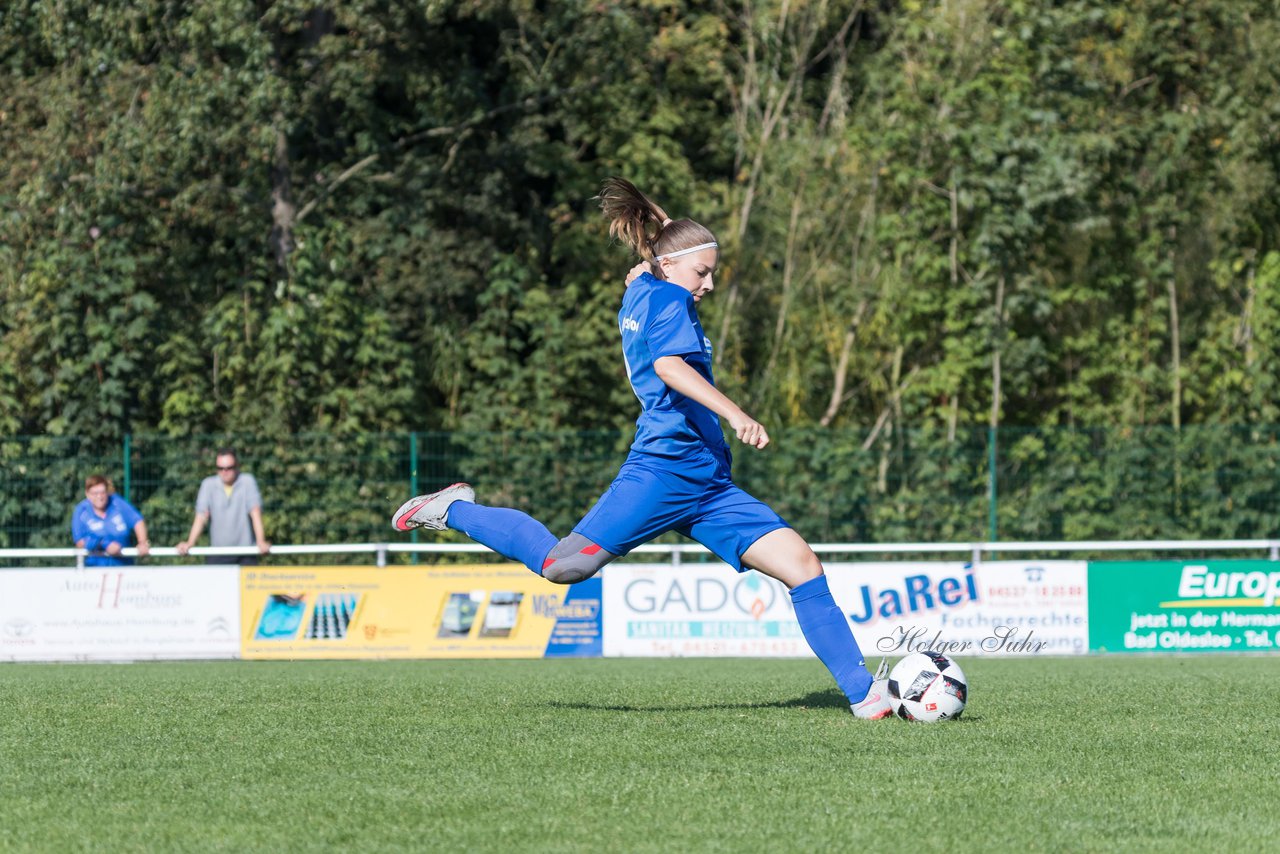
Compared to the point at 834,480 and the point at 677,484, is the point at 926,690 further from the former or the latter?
the point at 834,480

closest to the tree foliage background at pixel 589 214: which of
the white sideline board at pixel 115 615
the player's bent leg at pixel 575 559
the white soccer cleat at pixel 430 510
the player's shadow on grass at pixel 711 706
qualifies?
the white sideline board at pixel 115 615

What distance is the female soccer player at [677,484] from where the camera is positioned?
625 cm

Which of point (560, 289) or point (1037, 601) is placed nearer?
point (1037, 601)

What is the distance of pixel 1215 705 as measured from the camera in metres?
7.12

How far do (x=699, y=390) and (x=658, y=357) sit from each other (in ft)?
0.81

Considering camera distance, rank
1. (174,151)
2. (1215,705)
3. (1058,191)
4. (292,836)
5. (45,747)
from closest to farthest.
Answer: (292,836), (45,747), (1215,705), (174,151), (1058,191)

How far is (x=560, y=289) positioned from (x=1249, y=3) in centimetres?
1013

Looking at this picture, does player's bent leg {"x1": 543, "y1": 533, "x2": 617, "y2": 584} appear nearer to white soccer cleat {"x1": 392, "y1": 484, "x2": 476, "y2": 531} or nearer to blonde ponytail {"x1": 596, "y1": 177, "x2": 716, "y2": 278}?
white soccer cleat {"x1": 392, "y1": 484, "x2": 476, "y2": 531}

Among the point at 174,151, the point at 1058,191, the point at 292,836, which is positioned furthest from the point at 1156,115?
the point at 292,836

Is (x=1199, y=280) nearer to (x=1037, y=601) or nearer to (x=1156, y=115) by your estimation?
(x=1156, y=115)

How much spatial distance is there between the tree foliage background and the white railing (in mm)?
2877

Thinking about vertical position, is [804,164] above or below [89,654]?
above

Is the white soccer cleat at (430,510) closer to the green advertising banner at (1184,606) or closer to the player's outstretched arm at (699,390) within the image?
the player's outstretched arm at (699,390)

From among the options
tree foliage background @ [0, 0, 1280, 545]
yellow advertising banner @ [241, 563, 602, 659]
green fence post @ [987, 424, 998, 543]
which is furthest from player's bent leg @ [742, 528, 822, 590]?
tree foliage background @ [0, 0, 1280, 545]
